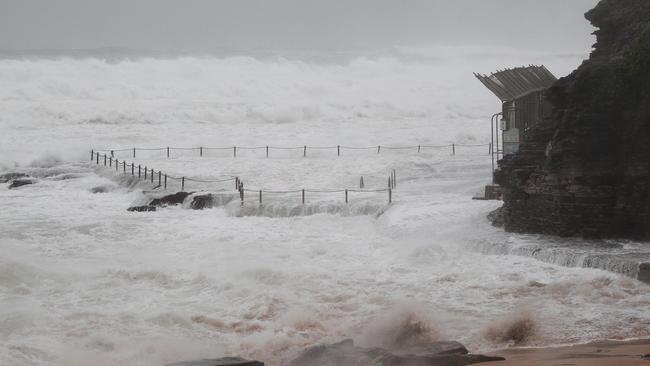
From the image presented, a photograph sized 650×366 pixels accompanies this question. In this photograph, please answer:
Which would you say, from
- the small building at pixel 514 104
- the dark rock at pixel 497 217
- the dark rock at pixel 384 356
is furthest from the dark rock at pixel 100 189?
the dark rock at pixel 384 356

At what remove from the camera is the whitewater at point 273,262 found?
39.6 feet

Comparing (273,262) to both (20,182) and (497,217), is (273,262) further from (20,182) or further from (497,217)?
(20,182)

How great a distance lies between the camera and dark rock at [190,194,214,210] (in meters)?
26.5

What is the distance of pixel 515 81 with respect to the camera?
26312mm

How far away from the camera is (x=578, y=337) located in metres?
11.3

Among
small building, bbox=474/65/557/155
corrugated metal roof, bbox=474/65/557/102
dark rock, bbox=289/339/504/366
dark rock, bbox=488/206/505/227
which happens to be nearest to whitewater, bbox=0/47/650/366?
dark rock, bbox=488/206/505/227

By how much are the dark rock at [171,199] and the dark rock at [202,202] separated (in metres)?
0.69

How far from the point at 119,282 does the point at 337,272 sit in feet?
14.2

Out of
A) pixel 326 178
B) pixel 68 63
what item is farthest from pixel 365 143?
pixel 68 63

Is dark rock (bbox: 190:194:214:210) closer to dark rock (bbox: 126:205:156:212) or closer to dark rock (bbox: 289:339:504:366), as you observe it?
dark rock (bbox: 126:205:156:212)

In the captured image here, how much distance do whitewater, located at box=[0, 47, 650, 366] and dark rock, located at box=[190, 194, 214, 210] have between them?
494 mm

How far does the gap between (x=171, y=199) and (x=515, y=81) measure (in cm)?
1191

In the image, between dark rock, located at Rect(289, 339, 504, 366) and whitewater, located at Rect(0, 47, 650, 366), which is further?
whitewater, located at Rect(0, 47, 650, 366)

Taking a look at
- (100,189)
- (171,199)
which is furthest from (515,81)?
(100,189)
